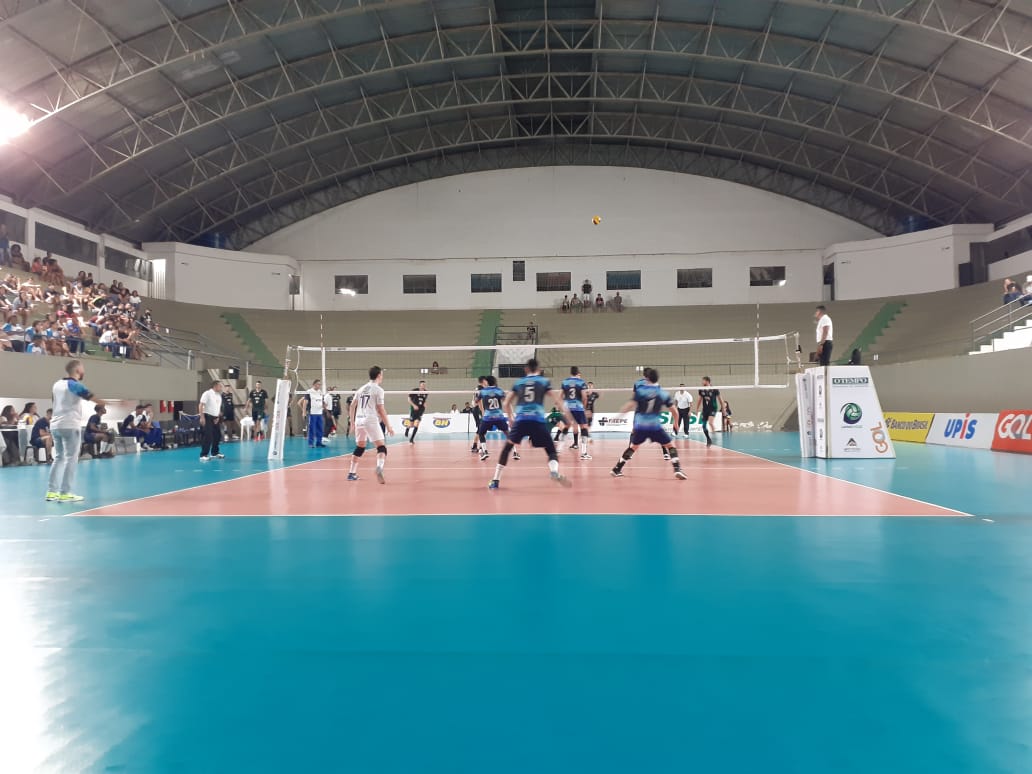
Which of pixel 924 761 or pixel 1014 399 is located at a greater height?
pixel 1014 399

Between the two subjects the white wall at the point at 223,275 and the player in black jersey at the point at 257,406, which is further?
the white wall at the point at 223,275

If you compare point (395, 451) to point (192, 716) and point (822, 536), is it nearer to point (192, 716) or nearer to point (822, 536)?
point (822, 536)

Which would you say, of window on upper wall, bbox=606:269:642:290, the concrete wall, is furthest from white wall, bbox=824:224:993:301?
window on upper wall, bbox=606:269:642:290

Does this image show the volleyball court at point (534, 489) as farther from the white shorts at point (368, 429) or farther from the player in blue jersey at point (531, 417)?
the white shorts at point (368, 429)

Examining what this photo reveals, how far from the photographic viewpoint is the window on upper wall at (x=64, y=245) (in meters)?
28.5

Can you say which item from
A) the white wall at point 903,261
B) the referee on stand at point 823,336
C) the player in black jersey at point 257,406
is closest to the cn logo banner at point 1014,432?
the referee on stand at point 823,336

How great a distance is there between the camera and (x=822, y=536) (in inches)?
233

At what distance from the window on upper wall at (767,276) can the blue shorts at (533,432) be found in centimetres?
3172

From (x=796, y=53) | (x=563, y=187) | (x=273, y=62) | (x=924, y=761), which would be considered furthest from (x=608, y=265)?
(x=924, y=761)

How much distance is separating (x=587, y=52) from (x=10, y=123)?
1898cm

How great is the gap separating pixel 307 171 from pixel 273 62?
10.3 meters

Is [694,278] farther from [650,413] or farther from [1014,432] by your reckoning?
[650,413]

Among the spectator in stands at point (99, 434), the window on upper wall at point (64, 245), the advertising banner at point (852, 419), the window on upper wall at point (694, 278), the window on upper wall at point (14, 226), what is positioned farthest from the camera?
the window on upper wall at point (694, 278)

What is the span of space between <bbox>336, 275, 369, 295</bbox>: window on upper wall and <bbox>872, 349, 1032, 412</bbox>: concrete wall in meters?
26.5
